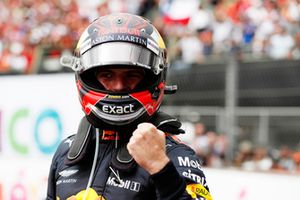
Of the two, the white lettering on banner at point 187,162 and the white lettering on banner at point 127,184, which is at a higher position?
the white lettering on banner at point 187,162

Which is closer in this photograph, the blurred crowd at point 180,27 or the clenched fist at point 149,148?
the clenched fist at point 149,148

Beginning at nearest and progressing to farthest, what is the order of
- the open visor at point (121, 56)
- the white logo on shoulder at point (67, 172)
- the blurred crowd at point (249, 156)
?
the open visor at point (121, 56)
the white logo on shoulder at point (67, 172)
the blurred crowd at point (249, 156)

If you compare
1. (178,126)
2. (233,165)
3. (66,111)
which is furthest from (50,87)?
(178,126)

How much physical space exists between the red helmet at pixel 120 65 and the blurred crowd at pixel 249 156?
565 centimetres

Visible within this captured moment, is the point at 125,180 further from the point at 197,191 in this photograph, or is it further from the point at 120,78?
the point at 120,78

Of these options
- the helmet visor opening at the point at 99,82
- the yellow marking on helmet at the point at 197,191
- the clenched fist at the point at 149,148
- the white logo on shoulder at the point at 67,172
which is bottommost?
the yellow marking on helmet at the point at 197,191

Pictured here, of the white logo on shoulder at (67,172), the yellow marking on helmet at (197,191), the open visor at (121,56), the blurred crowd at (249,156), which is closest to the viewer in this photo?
the yellow marking on helmet at (197,191)

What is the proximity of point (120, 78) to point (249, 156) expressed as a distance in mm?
6018

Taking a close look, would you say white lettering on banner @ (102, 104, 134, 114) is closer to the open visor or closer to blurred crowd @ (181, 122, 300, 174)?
the open visor

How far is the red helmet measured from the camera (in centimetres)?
276

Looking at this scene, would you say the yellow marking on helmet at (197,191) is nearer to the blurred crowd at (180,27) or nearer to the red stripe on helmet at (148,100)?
the red stripe on helmet at (148,100)

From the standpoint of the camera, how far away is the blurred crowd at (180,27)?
396 inches

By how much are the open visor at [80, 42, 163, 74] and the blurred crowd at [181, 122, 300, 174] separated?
5.70 meters

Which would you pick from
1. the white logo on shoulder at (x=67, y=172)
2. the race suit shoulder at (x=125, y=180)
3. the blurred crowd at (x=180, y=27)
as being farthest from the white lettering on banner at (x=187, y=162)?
the blurred crowd at (x=180, y=27)
